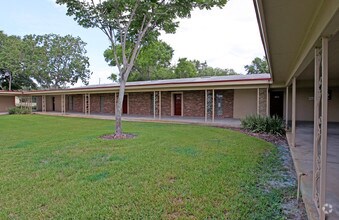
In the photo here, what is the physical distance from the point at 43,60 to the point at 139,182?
115 feet

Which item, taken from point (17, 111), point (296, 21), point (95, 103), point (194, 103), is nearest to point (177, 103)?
point (194, 103)

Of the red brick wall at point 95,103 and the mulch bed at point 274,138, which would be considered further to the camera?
the red brick wall at point 95,103

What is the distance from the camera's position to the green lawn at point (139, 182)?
11.0 feet

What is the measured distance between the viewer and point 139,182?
4.45 meters

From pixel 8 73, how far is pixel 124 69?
105 ft

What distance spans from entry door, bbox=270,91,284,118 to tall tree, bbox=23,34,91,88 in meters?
30.2

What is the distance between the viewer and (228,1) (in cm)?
1009

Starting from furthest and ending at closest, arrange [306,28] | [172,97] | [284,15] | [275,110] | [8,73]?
[8,73], [172,97], [275,110], [306,28], [284,15]

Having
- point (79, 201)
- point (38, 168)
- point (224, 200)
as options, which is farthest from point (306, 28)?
point (38, 168)

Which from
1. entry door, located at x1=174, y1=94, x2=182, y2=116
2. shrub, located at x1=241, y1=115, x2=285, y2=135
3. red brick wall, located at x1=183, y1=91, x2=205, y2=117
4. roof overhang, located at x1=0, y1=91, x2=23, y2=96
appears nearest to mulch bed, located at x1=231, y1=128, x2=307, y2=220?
shrub, located at x1=241, y1=115, x2=285, y2=135

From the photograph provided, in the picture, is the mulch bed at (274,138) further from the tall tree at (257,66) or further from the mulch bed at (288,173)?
the tall tree at (257,66)

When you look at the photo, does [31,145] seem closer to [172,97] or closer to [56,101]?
[172,97]

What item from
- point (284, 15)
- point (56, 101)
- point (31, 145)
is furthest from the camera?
point (56, 101)

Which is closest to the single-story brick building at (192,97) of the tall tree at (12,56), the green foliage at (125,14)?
the green foliage at (125,14)
